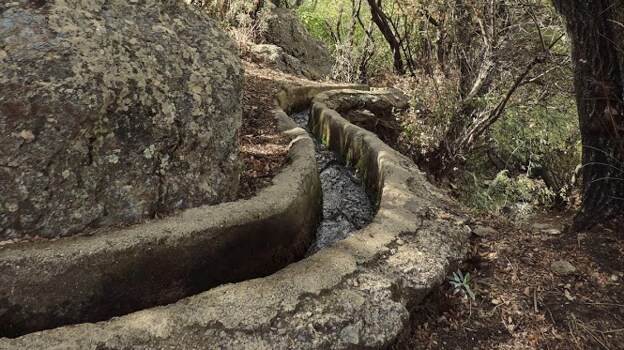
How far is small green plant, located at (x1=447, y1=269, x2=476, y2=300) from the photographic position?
116 inches

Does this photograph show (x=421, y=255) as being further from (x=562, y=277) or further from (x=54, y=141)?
(x=54, y=141)

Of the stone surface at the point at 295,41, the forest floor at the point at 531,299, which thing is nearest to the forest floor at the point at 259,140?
the forest floor at the point at 531,299

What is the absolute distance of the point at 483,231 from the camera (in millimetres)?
3574

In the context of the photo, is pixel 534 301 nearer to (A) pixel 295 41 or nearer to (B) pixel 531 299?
(B) pixel 531 299

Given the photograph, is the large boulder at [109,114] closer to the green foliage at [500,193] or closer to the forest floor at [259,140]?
the forest floor at [259,140]

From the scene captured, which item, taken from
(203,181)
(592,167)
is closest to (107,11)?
(203,181)

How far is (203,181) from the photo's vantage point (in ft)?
11.1

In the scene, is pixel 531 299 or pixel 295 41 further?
pixel 295 41

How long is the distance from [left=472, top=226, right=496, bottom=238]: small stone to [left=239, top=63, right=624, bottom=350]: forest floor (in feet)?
0.12

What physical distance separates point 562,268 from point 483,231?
25.0 inches

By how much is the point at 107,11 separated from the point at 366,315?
8.51 ft

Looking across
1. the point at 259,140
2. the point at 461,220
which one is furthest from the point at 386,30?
the point at 461,220

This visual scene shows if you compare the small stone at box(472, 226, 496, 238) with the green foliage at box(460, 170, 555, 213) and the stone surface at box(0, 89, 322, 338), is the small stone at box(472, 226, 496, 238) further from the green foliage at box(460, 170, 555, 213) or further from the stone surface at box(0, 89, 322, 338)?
the green foliage at box(460, 170, 555, 213)

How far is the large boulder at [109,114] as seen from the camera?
2.55 m
